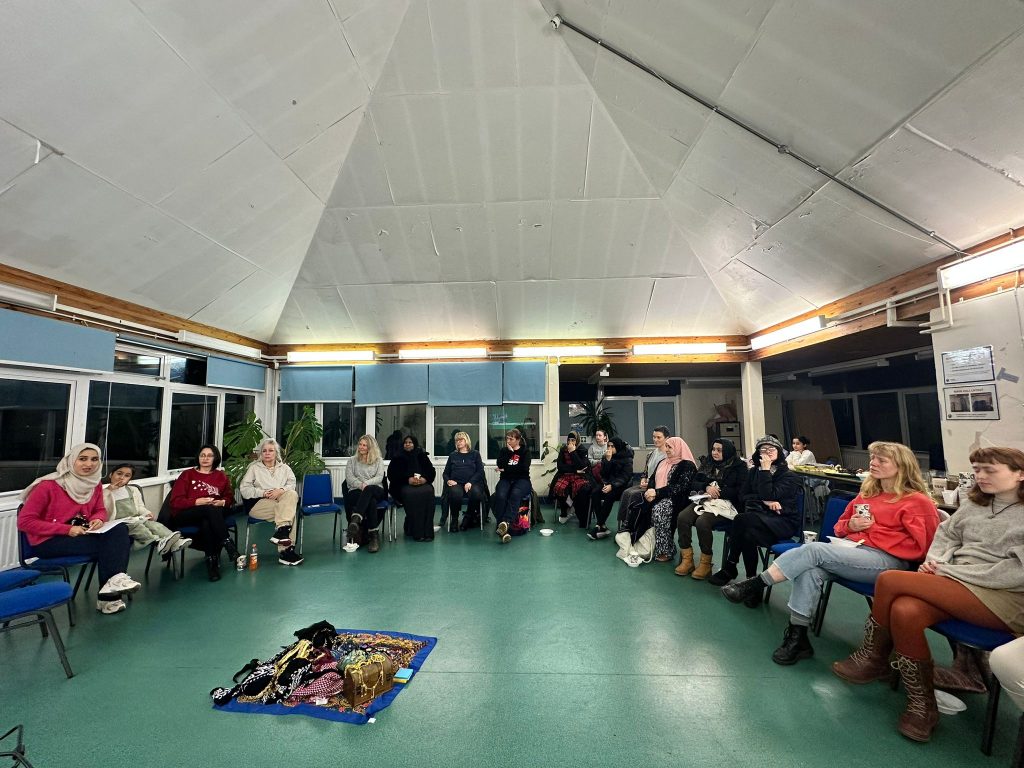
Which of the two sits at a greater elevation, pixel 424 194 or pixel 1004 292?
pixel 424 194

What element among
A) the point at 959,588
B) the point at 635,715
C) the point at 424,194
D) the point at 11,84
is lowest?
the point at 635,715

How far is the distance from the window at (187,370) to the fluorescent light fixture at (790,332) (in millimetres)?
7405

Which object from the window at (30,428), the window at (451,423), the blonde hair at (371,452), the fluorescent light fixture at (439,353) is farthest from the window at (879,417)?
the window at (30,428)

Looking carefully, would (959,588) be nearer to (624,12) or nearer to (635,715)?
(635,715)

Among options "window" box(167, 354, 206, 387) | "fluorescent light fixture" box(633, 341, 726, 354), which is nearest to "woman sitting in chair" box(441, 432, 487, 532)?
"fluorescent light fixture" box(633, 341, 726, 354)

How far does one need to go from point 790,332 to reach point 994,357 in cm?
248

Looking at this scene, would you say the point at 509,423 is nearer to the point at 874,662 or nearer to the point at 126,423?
the point at 126,423

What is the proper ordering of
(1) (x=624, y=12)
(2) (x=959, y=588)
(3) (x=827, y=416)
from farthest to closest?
(3) (x=827, y=416), (1) (x=624, y=12), (2) (x=959, y=588)

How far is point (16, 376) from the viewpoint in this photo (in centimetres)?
415

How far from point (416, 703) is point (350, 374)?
6.03 metres

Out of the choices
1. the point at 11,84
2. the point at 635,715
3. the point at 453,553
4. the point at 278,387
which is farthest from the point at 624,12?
the point at 278,387

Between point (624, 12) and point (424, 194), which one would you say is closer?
point (624, 12)

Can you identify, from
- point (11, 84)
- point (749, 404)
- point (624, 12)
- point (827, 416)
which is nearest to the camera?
point (11, 84)

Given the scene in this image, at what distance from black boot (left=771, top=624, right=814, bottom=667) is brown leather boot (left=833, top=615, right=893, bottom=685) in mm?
196
